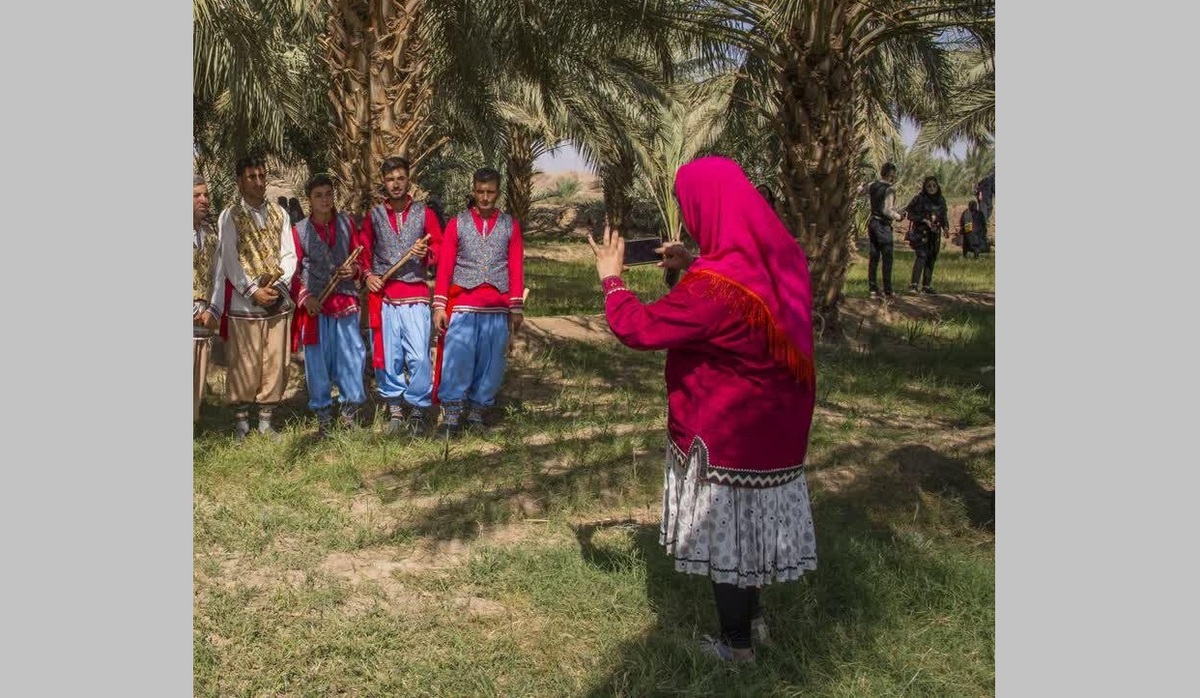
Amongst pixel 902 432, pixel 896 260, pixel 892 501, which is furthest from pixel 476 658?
pixel 896 260

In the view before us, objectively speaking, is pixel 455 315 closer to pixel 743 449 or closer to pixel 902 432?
pixel 902 432

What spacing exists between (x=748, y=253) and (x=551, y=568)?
176cm

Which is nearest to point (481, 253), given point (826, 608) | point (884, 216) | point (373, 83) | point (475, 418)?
point (475, 418)

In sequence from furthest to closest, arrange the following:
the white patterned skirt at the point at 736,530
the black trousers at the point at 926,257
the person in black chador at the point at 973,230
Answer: the person in black chador at the point at 973,230
the black trousers at the point at 926,257
the white patterned skirt at the point at 736,530

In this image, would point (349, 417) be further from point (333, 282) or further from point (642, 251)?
point (642, 251)

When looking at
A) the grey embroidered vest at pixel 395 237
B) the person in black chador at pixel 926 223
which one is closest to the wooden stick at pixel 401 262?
the grey embroidered vest at pixel 395 237

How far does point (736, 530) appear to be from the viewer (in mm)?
3836

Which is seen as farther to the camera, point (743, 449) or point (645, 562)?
point (645, 562)

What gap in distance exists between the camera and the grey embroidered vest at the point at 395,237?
6980 mm

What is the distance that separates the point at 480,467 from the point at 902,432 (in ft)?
8.54

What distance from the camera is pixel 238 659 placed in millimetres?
3992

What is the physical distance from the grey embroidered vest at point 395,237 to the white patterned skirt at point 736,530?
3497 millimetres

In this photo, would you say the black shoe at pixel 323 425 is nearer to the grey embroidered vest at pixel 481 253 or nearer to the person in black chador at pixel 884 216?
the grey embroidered vest at pixel 481 253

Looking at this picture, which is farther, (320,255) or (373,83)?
(373,83)
